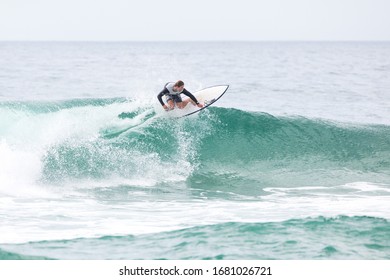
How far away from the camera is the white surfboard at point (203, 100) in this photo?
15727 mm

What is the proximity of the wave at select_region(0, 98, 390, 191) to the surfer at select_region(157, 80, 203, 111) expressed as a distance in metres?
1.06

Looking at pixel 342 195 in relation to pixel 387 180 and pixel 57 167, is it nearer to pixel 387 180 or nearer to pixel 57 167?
pixel 387 180

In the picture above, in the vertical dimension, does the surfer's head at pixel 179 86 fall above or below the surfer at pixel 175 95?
above

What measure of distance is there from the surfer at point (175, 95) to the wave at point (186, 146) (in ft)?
3.47

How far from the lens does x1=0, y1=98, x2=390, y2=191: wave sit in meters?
14.7

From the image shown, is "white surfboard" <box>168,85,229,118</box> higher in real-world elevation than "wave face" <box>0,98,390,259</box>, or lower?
higher

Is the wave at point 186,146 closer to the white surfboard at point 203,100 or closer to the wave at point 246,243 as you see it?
the white surfboard at point 203,100

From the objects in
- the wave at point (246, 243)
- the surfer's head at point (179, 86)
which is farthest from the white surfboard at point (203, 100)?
the wave at point (246, 243)

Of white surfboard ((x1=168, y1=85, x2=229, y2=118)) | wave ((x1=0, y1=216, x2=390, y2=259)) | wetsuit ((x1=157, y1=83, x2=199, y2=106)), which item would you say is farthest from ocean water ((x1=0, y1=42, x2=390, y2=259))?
wetsuit ((x1=157, y1=83, x2=199, y2=106))

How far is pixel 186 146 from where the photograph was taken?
16.8 meters

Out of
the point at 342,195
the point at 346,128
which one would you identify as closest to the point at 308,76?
the point at 346,128

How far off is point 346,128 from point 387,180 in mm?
4469

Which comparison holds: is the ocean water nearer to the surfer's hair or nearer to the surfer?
the surfer

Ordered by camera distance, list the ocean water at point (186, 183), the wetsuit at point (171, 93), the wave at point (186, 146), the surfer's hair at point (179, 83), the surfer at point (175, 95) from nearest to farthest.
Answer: the ocean water at point (186, 183) → the surfer's hair at point (179, 83) → the surfer at point (175, 95) → the wetsuit at point (171, 93) → the wave at point (186, 146)
